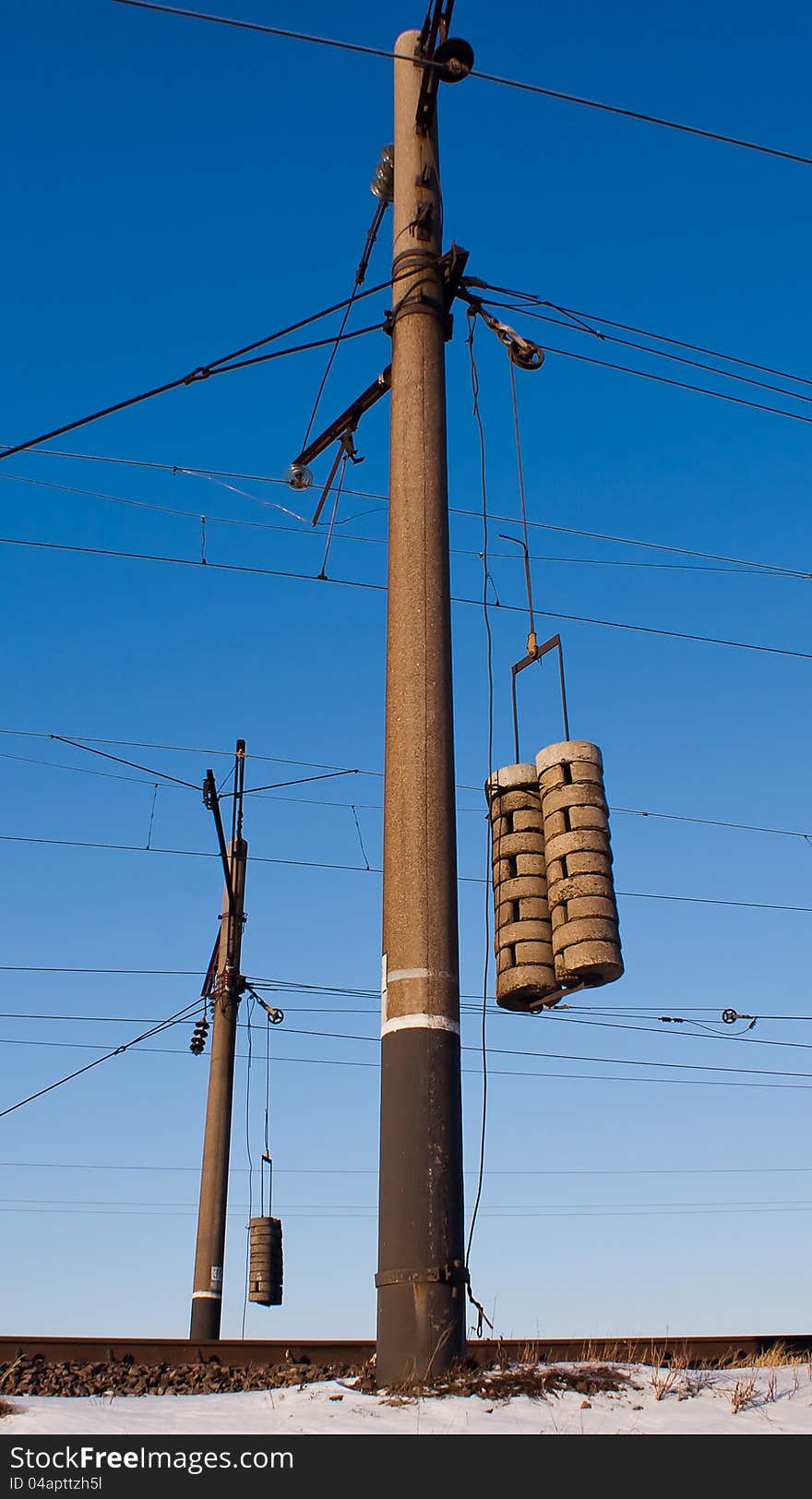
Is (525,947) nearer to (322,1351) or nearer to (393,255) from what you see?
(322,1351)

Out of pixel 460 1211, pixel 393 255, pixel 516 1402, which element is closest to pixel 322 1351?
pixel 460 1211

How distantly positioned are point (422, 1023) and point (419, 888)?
66 cm

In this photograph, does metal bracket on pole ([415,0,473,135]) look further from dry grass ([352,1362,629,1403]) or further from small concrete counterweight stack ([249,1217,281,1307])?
small concrete counterweight stack ([249,1217,281,1307])

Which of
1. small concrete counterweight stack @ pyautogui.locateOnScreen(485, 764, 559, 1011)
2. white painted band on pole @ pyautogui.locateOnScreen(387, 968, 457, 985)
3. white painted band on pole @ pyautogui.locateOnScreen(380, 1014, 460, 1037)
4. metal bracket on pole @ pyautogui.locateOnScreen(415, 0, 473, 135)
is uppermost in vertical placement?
metal bracket on pole @ pyautogui.locateOnScreen(415, 0, 473, 135)

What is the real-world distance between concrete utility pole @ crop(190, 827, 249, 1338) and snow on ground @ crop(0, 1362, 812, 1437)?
514 inches

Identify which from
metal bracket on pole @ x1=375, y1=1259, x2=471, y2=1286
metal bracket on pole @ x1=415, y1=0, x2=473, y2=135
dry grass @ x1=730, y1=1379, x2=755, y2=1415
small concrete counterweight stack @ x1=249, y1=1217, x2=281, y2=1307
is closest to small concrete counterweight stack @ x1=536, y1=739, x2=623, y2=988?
metal bracket on pole @ x1=375, y1=1259, x2=471, y2=1286

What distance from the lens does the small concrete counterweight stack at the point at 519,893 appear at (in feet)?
21.4

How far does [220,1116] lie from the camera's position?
18.9 meters

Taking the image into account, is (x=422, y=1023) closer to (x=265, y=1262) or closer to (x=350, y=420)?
(x=350, y=420)

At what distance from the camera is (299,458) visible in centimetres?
973

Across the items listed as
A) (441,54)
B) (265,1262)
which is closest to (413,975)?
(441,54)

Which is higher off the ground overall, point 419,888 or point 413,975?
point 419,888

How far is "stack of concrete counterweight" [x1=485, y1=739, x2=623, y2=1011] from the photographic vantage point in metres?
6.29
